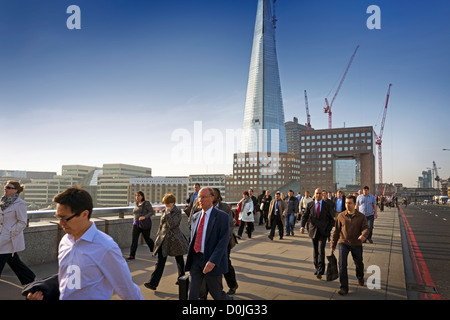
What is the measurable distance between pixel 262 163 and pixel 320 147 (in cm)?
3762

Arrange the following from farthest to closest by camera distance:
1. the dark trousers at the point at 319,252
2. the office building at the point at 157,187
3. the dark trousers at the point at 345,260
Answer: the office building at the point at 157,187 → the dark trousers at the point at 319,252 → the dark trousers at the point at 345,260

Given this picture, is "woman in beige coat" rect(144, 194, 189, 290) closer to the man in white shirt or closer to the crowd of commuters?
the crowd of commuters

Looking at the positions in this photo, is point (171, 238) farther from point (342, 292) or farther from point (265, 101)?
point (265, 101)

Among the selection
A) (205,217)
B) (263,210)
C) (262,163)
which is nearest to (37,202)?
(262,163)

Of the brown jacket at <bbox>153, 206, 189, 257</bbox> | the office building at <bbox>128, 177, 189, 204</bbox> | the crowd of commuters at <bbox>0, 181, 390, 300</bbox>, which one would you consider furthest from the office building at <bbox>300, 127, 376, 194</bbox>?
the brown jacket at <bbox>153, 206, 189, 257</bbox>

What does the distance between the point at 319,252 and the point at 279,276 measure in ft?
3.47

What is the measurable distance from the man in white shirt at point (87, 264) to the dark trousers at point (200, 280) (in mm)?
1993

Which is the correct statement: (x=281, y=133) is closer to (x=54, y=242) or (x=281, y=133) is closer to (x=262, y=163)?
(x=262, y=163)

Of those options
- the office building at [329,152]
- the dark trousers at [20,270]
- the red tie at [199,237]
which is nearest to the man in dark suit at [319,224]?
the red tie at [199,237]

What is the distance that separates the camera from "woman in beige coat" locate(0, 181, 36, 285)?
559 centimetres

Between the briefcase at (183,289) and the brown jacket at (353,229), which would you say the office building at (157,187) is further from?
the briefcase at (183,289)

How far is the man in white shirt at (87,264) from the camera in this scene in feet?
7.71

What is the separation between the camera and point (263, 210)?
60.9 ft

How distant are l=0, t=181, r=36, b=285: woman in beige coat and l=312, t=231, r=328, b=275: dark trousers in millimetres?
5577
